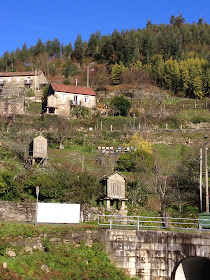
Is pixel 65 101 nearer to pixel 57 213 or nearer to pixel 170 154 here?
pixel 170 154

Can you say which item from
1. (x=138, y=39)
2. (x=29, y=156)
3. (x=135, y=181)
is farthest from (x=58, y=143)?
(x=138, y=39)

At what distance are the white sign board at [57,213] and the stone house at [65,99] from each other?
44.6 meters

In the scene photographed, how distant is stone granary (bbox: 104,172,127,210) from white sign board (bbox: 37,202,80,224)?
8.90 m

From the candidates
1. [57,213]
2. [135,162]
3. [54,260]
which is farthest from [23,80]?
[54,260]

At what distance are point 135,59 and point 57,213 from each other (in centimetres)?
8152

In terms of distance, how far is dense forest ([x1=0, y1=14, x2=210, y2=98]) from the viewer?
284 ft

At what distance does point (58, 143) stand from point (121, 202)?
20679 millimetres

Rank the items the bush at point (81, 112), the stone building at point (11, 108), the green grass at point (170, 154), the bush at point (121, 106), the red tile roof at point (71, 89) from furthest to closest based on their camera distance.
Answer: the red tile roof at point (71, 89) → the bush at point (121, 106) → the bush at point (81, 112) → the stone building at point (11, 108) → the green grass at point (170, 154)

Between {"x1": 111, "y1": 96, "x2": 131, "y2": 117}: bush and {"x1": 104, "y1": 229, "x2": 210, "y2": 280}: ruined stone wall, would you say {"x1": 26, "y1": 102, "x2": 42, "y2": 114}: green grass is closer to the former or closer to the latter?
{"x1": 111, "y1": 96, "x2": 131, "y2": 117}: bush

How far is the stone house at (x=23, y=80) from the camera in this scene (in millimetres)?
92438

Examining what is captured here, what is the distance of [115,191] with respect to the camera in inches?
1262

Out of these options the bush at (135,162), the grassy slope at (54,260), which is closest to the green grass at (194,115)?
the bush at (135,162)

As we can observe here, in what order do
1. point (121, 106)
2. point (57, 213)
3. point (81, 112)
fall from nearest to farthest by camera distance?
point (57, 213)
point (81, 112)
point (121, 106)

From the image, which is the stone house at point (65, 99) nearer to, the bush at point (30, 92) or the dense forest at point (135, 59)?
the bush at point (30, 92)
